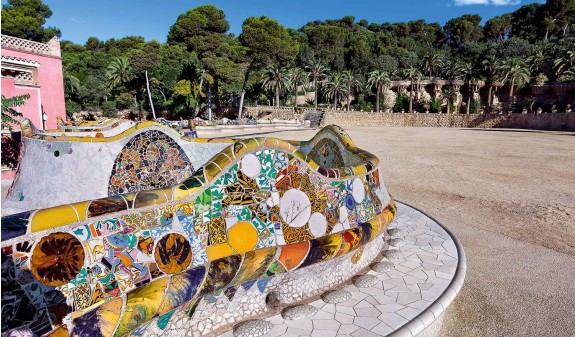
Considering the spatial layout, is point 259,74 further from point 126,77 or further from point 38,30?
point 38,30

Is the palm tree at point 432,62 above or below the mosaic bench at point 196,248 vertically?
above

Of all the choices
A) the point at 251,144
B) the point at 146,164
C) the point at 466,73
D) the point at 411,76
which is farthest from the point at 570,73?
the point at 251,144

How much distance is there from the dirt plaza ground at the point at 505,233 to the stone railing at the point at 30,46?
66.8ft

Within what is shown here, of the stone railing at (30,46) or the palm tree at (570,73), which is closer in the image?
the stone railing at (30,46)

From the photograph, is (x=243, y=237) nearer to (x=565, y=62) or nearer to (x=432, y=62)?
(x=565, y=62)

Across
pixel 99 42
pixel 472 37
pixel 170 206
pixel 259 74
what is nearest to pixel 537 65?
pixel 472 37

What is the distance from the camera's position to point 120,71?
4347cm

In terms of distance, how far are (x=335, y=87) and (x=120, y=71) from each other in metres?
27.7

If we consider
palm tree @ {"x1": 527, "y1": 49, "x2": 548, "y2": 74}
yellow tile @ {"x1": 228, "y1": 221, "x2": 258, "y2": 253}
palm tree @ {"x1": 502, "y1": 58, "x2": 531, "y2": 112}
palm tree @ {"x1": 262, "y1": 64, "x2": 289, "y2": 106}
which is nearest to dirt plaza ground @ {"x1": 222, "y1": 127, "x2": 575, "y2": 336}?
yellow tile @ {"x1": 228, "y1": 221, "x2": 258, "y2": 253}

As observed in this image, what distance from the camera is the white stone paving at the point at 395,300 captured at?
3391 mm

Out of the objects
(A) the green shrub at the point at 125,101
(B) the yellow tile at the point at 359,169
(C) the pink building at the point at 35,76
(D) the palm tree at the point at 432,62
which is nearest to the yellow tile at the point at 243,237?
(B) the yellow tile at the point at 359,169

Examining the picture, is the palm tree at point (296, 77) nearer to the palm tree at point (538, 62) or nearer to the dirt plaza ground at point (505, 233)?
the palm tree at point (538, 62)

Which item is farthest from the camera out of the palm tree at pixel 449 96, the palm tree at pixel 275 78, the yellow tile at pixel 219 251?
the palm tree at pixel 449 96

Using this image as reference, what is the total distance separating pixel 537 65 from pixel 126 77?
54282 mm
